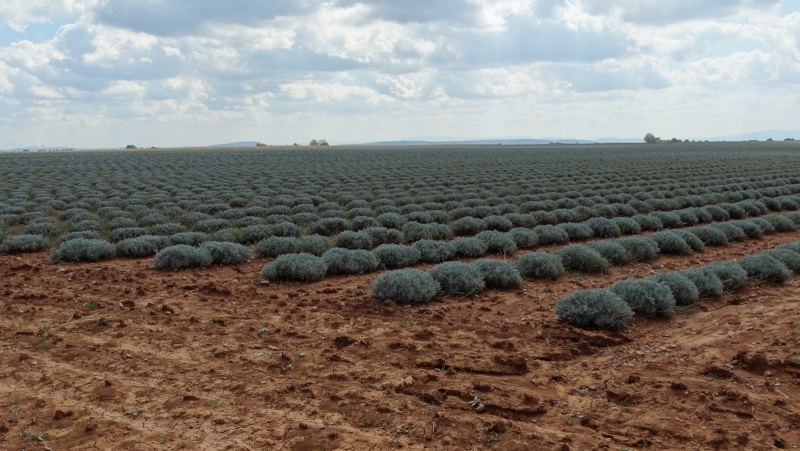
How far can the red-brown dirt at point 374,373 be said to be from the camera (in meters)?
4.62

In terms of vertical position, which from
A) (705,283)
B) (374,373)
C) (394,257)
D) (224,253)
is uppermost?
(224,253)

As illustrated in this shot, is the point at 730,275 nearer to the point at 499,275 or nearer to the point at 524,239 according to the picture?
the point at 499,275

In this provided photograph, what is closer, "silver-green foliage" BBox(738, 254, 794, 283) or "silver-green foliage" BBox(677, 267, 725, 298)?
"silver-green foliage" BBox(677, 267, 725, 298)

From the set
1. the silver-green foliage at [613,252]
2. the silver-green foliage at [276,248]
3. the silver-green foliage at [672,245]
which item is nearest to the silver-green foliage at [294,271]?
the silver-green foliage at [276,248]

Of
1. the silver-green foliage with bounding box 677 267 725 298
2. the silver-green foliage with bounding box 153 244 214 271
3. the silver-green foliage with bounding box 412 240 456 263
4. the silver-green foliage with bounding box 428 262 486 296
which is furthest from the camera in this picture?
the silver-green foliage with bounding box 412 240 456 263

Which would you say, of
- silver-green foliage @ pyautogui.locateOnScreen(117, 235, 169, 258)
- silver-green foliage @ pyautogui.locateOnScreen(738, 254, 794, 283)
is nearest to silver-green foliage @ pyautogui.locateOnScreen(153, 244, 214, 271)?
silver-green foliage @ pyautogui.locateOnScreen(117, 235, 169, 258)

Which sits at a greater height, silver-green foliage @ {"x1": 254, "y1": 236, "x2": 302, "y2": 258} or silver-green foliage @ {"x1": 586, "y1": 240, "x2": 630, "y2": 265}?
silver-green foliage @ {"x1": 254, "y1": 236, "x2": 302, "y2": 258}

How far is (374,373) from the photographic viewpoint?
5.80m

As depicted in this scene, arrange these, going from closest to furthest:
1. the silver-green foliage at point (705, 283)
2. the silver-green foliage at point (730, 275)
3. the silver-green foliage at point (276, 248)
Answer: the silver-green foliage at point (705, 283)
the silver-green foliage at point (730, 275)
the silver-green foliage at point (276, 248)

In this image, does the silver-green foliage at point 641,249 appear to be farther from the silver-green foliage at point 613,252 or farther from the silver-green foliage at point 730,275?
the silver-green foliage at point 730,275

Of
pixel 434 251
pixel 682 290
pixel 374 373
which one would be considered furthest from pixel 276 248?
pixel 682 290

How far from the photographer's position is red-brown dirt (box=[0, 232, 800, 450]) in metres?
4.62

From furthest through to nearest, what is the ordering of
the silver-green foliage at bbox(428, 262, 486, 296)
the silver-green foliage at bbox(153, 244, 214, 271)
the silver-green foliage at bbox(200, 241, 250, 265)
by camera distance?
1. the silver-green foliage at bbox(200, 241, 250, 265)
2. the silver-green foliage at bbox(153, 244, 214, 271)
3. the silver-green foliage at bbox(428, 262, 486, 296)

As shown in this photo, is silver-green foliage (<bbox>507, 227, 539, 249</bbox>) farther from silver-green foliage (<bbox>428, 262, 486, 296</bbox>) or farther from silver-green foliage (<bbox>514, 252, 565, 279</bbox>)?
silver-green foliage (<bbox>428, 262, 486, 296</bbox>)
